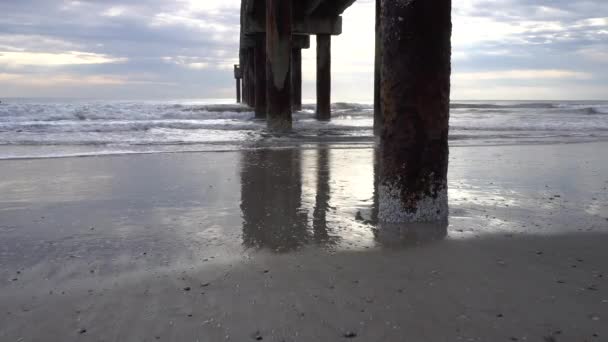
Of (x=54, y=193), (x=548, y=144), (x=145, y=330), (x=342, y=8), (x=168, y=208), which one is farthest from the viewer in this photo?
(x=342, y=8)

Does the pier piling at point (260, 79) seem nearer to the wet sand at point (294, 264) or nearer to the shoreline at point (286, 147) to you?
the shoreline at point (286, 147)

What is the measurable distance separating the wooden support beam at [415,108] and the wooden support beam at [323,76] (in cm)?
1321

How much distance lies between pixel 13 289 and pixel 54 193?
2.09 metres

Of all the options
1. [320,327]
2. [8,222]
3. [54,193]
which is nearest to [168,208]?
[8,222]

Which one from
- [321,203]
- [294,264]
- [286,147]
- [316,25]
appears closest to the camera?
[294,264]

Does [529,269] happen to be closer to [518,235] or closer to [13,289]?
[518,235]

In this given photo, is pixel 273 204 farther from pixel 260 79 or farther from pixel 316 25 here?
pixel 260 79

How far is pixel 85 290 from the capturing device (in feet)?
5.98

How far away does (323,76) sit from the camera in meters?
16.2

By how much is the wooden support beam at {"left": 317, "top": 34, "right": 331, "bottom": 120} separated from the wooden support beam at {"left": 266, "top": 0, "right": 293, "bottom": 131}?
5374 mm

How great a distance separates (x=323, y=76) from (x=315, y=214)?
44.8 ft

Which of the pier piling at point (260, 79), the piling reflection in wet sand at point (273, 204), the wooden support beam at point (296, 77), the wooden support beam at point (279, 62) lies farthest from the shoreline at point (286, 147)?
the wooden support beam at point (296, 77)

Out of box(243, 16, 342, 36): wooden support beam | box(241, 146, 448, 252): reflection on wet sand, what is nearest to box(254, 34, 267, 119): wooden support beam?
box(243, 16, 342, 36): wooden support beam

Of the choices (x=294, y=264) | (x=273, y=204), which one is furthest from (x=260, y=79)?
(x=294, y=264)
